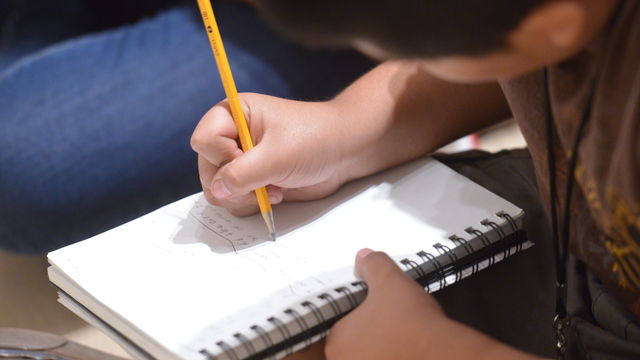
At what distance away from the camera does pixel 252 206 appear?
608 millimetres

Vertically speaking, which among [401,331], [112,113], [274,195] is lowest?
[401,331]

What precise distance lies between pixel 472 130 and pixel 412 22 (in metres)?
0.35

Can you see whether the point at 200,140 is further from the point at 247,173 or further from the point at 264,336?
the point at 264,336

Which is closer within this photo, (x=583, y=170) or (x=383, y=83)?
(x=583, y=170)

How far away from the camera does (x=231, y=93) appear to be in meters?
0.58

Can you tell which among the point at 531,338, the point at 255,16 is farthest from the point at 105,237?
the point at 255,16

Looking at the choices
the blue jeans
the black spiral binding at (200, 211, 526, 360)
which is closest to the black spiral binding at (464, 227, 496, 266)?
the black spiral binding at (200, 211, 526, 360)

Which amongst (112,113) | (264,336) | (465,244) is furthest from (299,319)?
(112,113)

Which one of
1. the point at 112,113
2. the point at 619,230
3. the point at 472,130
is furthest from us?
the point at 112,113

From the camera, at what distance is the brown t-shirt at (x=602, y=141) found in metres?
0.41

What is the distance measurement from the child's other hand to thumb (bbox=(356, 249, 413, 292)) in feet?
0.30

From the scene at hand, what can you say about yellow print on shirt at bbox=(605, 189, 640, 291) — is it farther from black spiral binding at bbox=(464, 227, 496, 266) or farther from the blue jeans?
Result: the blue jeans

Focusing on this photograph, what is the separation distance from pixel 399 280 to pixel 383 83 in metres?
0.21

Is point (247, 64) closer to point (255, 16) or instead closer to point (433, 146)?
point (255, 16)
